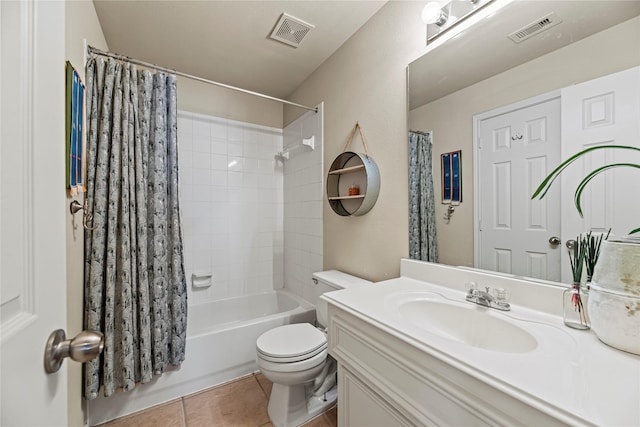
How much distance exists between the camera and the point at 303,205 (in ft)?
8.13

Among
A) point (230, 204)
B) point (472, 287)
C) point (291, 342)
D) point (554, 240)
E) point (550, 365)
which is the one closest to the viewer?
point (550, 365)

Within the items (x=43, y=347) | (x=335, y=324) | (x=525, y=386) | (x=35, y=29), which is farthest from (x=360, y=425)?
(x=35, y=29)

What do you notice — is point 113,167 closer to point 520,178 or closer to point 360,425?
point 360,425

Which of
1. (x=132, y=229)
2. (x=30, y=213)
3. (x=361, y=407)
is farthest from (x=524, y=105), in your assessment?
(x=132, y=229)

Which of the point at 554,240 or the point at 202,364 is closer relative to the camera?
the point at 554,240

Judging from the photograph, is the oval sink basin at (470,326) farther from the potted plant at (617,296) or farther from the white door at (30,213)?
the white door at (30,213)

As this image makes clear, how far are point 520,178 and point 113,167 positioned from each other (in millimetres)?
1974

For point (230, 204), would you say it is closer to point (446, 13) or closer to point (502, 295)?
point (446, 13)

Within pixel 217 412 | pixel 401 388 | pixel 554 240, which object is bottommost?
pixel 217 412

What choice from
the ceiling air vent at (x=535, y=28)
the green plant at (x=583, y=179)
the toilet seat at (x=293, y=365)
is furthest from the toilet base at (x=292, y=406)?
the ceiling air vent at (x=535, y=28)

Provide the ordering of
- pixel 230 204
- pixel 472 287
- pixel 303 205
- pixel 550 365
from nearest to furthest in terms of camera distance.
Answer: pixel 550 365 < pixel 472 287 < pixel 303 205 < pixel 230 204

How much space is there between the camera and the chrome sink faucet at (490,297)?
0.98 metres

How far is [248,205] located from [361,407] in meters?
2.08

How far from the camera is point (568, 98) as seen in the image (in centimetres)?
91
